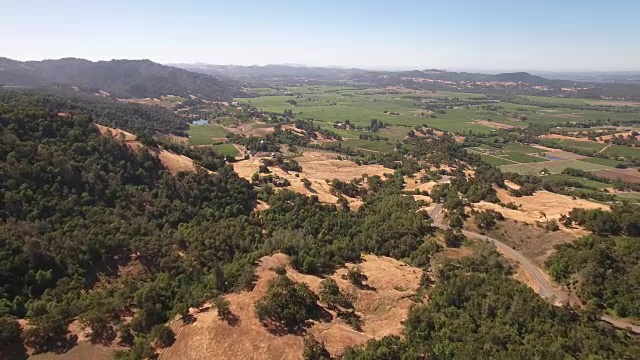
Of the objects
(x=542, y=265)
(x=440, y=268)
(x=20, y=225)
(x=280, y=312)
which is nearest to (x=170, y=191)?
(x=20, y=225)

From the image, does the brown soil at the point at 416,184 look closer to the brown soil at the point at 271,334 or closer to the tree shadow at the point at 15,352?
the brown soil at the point at 271,334

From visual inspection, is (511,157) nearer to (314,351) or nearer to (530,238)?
(530,238)

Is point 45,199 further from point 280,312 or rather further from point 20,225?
point 280,312

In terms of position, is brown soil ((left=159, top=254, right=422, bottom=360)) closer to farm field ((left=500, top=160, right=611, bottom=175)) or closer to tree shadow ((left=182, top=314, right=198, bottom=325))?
tree shadow ((left=182, top=314, right=198, bottom=325))

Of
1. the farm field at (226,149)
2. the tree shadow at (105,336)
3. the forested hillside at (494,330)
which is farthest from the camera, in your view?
the farm field at (226,149)

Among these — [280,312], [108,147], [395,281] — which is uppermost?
[108,147]

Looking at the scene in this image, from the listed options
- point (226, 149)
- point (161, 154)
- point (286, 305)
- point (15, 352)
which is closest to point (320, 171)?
point (226, 149)

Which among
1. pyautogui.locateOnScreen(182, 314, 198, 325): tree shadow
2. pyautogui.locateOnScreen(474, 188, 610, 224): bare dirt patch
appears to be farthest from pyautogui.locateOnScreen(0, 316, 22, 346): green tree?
pyautogui.locateOnScreen(474, 188, 610, 224): bare dirt patch

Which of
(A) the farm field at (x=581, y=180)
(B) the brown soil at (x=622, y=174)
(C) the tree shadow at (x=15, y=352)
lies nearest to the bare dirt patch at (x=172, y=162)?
(C) the tree shadow at (x=15, y=352)
